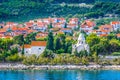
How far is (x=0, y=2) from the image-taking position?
3780 inches

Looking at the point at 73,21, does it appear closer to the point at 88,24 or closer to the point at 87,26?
the point at 88,24

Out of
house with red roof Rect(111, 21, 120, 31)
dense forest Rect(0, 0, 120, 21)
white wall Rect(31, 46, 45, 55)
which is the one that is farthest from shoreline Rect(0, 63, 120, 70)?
dense forest Rect(0, 0, 120, 21)

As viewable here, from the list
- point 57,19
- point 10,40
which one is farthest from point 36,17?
point 10,40

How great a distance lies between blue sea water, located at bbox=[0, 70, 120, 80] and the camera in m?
54.1

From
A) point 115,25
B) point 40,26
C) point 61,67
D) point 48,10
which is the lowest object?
point 61,67

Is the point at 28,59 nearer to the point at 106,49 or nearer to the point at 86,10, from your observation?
the point at 106,49

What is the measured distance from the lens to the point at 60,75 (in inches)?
2211

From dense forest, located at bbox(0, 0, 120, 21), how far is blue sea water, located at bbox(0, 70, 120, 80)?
30.2m

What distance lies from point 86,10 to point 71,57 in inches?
1198

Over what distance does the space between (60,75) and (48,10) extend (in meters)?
36.7

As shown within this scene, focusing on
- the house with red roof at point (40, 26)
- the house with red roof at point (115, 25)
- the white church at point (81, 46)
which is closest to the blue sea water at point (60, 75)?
the white church at point (81, 46)

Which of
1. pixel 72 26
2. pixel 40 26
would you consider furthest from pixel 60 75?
pixel 40 26

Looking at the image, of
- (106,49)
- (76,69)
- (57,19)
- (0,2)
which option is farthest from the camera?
(0,2)

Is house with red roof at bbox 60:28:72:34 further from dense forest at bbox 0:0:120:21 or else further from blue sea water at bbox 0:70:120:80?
blue sea water at bbox 0:70:120:80
